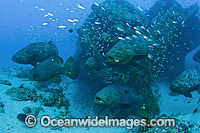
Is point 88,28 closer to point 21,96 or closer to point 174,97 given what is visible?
point 21,96

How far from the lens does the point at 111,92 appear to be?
6293 mm

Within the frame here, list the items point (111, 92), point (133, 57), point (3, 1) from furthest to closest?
point (3, 1) < point (111, 92) < point (133, 57)

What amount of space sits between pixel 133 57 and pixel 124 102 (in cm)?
230

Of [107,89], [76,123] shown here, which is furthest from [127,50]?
[76,123]

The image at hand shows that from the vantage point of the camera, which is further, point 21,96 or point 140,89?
point 140,89

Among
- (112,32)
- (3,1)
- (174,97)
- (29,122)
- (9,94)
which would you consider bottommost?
(3,1)

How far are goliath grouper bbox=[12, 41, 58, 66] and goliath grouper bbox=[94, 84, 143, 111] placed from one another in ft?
13.9

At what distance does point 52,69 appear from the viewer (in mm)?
7465

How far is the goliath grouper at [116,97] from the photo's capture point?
19.0ft

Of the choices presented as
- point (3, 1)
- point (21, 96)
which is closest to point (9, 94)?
point (21, 96)

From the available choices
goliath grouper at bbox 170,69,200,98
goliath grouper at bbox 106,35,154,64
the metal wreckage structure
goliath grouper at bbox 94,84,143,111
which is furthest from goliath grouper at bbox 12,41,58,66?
goliath grouper at bbox 170,69,200,98

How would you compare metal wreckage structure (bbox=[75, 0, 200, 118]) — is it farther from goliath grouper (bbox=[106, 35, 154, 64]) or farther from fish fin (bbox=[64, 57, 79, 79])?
fish fin (bbox=[64, 57, 79, 79])

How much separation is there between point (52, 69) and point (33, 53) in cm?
158

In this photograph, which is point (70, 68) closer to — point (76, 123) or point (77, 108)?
point (77, 108)
